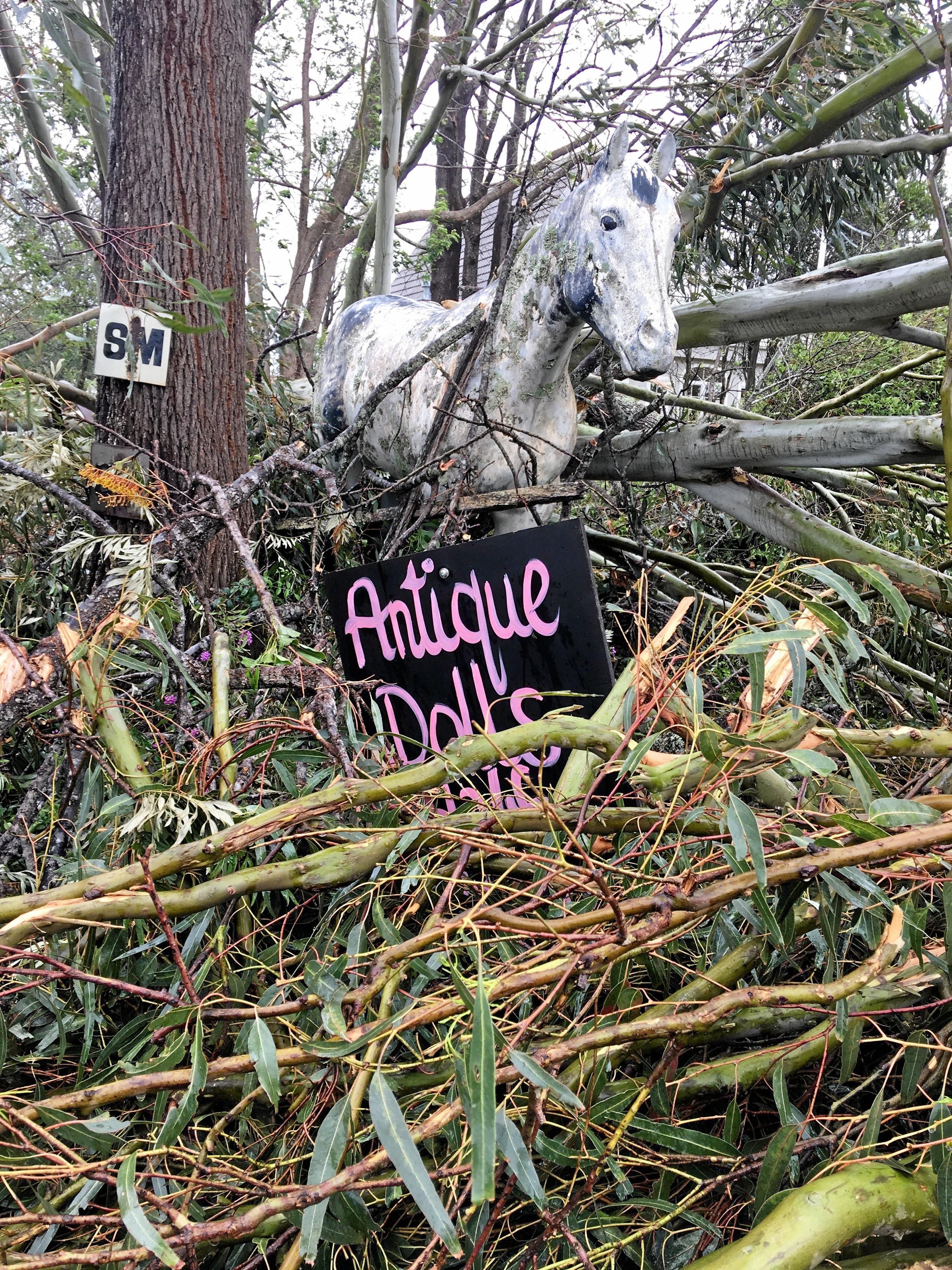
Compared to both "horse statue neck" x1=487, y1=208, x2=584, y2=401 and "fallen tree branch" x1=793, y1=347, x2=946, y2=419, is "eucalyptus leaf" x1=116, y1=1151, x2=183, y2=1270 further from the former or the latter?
"fallen tree branch" x1=793, y1=347, x2=946, y2=419

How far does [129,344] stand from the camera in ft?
6.45

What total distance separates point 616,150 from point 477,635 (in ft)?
2.77

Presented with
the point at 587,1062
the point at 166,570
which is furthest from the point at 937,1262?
the point at 166,570

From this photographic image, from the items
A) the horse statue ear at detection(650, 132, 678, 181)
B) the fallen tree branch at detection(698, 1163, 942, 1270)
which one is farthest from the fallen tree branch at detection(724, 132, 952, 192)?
the fallen tree branch at detection(698, 1163, 942, 1270)

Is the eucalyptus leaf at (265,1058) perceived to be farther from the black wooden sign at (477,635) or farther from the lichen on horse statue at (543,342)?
the lichen on horse statue at (543,342)

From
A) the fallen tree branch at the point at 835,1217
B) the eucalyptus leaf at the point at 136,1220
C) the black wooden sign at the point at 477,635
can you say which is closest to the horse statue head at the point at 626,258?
the black wooden sign at the point at 477,635

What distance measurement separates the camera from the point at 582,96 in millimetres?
2613

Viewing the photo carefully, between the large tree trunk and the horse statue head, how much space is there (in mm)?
996

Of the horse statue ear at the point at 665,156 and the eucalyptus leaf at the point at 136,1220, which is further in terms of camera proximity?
the horse statue ear at the point at 665,156

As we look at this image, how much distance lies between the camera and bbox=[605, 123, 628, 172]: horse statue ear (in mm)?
1399

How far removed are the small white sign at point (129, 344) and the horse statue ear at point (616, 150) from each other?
1.07m

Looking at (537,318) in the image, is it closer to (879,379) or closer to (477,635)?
(477,635)

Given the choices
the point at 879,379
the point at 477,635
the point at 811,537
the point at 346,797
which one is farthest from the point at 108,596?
the point at 879,379

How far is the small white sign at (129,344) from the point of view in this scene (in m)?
1.95
